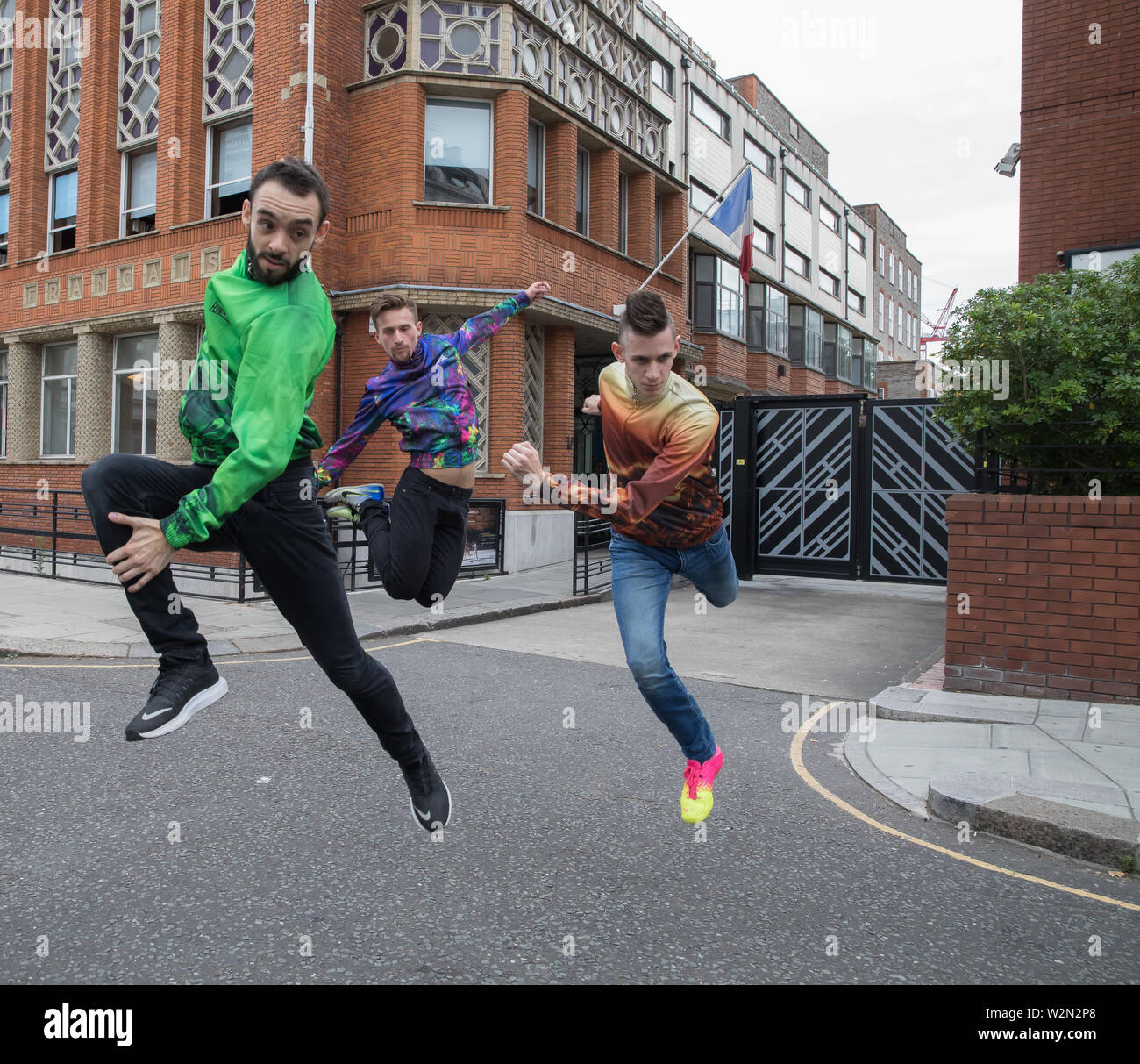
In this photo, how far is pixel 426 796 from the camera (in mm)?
3576

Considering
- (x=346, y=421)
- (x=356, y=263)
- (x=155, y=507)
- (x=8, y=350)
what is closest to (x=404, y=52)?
(x=356, y=263)

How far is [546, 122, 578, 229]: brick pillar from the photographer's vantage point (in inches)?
713

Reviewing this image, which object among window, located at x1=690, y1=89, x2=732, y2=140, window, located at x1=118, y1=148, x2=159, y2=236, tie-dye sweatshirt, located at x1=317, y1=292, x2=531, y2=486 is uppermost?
window, located at x1=690, y1=89, x2=732, y2=140

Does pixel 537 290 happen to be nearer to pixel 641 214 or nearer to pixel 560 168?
pixel 560 168

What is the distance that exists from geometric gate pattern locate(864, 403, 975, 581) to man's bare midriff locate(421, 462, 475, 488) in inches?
460

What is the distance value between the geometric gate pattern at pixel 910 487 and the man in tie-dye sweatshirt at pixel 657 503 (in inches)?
452

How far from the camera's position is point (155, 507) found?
2994 mm

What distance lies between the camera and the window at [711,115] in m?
28.6

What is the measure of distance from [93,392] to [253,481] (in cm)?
1905

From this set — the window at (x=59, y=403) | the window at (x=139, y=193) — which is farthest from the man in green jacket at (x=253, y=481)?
the window at (x=59, y=403)

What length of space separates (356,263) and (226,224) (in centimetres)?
245

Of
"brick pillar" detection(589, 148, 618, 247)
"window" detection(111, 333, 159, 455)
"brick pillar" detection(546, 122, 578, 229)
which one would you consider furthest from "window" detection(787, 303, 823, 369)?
"window" detection(111, 333, 159, 455)

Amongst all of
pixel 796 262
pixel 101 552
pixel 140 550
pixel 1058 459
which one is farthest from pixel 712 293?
pixel 140 550

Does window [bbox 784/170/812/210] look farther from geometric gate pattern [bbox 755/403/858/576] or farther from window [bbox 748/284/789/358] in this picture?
geometric gate pattern [bbox 755/403/858/576]
